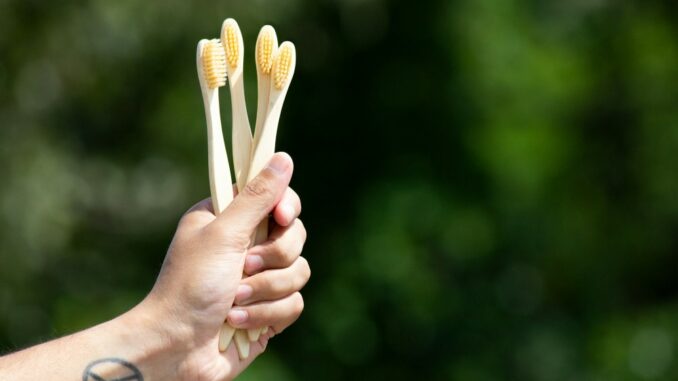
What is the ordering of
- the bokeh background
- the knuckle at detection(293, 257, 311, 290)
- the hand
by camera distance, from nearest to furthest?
the hand
the knuckle at detection(293, 257, 311, 290)
the bokeh background

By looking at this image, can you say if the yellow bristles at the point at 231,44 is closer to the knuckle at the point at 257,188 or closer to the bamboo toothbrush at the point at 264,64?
the bamboo toothbrush at the point at 264,64

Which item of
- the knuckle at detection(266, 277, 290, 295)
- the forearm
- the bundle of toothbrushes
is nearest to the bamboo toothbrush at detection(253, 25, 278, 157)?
the bundle of toothbrushes

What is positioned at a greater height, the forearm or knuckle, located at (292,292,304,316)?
knuckle, located at (292,292,304,316)

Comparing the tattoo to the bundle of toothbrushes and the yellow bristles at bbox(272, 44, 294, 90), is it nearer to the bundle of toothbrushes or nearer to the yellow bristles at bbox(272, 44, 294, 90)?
the bundle of toothbrushes

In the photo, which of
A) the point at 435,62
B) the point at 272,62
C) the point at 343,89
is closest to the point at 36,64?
the point at 343,89

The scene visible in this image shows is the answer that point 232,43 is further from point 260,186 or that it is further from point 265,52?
point 260,186

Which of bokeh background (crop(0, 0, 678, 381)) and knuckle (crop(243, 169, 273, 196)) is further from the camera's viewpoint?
bokeh background (crop(0, 0, 678, 381))

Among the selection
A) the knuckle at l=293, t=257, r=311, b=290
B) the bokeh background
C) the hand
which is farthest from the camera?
the bokeh background

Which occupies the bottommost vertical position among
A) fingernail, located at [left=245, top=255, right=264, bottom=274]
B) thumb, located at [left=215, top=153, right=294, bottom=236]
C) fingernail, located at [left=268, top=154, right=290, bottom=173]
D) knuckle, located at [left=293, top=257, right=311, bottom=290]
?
knuckle, located at [left=293, top=257, right=311, bottom=290]

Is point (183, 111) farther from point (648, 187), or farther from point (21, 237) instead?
point (648, 187)
